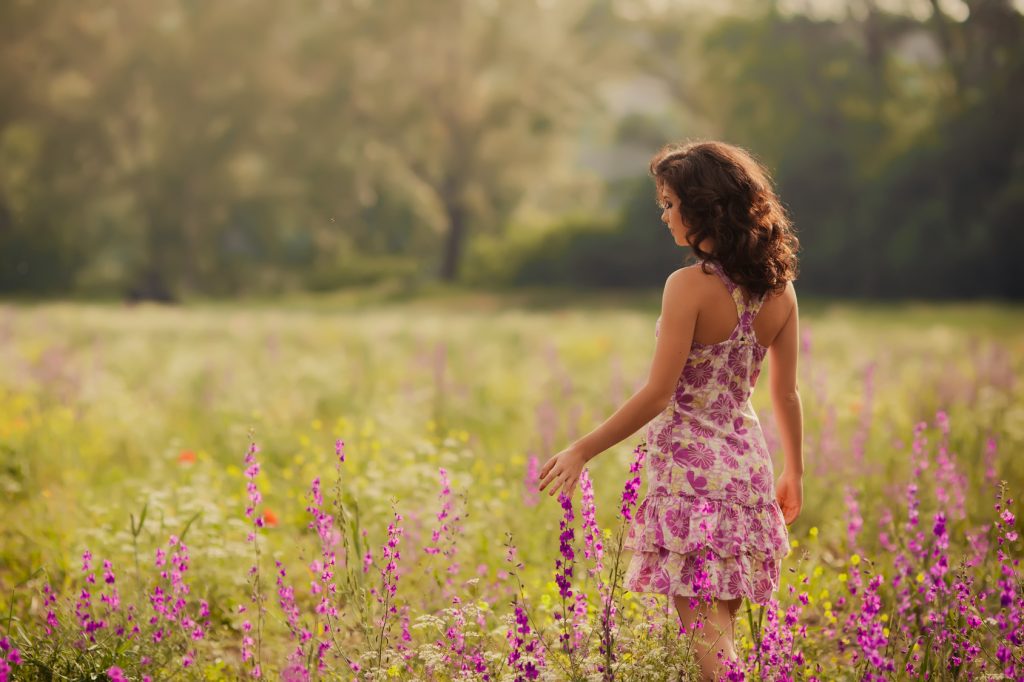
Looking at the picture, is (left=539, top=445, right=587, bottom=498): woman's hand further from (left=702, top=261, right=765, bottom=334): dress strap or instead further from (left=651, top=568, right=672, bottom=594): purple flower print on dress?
(left=702, top=261, right=765, bottom=334): dress strap

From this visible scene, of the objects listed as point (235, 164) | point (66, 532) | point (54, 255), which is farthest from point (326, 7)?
point (66, 532)

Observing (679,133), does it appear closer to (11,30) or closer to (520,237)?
(520,237)

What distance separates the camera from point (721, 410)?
2.99 metres

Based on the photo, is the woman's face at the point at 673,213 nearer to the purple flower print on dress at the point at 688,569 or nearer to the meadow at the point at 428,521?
the meadow at the point at 428,521

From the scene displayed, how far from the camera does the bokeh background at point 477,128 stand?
27547 millimetres

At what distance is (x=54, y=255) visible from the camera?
3491 centimetres

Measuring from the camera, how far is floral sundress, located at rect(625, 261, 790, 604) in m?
2.89

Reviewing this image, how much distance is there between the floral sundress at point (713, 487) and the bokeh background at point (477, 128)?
24.1 meters

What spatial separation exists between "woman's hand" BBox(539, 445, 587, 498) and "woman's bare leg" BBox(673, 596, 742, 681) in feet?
1.79

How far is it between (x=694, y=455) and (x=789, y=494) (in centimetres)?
59

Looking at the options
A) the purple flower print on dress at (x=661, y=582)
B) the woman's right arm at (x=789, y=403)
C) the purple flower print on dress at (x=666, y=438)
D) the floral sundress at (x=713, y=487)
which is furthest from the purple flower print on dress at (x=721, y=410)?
the purple flower print on dress at (x=661, y=582)

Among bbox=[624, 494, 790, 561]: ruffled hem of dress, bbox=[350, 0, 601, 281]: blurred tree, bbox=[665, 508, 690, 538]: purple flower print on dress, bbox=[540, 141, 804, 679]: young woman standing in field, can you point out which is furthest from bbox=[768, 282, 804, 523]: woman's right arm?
bbox=[350, 0, 601, 281]: blurred tree

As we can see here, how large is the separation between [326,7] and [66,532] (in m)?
33.3

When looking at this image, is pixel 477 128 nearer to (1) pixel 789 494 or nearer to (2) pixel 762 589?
(1) pixel 789 494
